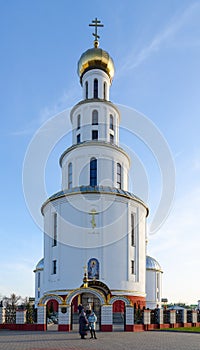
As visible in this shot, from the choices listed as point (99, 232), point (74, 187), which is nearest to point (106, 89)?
point (74, 187)

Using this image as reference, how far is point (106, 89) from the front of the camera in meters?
35.6

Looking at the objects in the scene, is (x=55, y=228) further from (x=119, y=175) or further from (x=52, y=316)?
(x=52, y=316)

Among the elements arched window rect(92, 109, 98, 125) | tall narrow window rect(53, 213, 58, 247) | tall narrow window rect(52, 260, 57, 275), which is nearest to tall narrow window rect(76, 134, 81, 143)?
arched window rect(92, 109, 98, 125)

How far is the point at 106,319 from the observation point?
816 inches

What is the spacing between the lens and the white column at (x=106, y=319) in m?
20.7

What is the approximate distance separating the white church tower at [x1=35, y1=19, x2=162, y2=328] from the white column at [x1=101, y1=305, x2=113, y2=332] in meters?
6.57

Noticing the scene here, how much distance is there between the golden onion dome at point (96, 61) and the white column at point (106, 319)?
21471 mm

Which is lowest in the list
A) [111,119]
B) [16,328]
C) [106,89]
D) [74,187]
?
[16,328]

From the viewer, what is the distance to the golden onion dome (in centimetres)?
3509

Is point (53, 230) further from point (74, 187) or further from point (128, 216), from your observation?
point (128, 216)

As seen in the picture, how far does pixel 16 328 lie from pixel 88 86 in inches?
825

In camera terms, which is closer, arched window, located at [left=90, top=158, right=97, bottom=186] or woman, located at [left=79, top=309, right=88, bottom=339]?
→ woman, located at [left=79, top=309, right=88, bottom=339]

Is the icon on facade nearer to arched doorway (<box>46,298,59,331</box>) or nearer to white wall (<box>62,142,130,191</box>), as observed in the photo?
arched doorway (<box>46,298,59,331</box>)

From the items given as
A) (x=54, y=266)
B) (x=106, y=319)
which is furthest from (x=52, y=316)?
(x=106, y=319)
